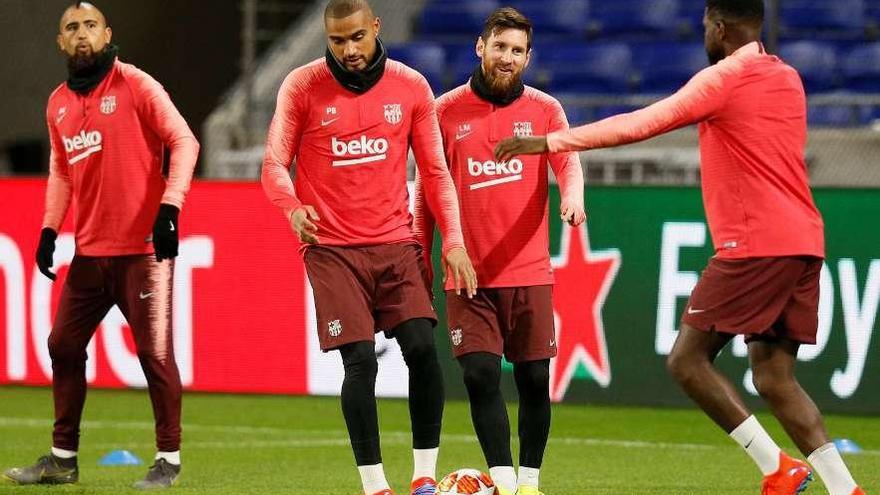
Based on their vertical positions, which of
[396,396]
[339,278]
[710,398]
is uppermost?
[339,278]

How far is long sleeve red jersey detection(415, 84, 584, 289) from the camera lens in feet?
23.2

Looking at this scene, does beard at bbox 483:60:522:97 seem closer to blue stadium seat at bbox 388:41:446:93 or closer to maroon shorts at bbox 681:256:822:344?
maroon shorts at bbox 681:256:822:344

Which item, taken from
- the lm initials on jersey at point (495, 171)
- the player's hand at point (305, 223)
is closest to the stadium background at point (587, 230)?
the lm initials on jersey at point (495, 171)

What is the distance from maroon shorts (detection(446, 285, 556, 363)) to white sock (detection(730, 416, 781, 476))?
0.93 m

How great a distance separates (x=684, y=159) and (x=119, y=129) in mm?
6901

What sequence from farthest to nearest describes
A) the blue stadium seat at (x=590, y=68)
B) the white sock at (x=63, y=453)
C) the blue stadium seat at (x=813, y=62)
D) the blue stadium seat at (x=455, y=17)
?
the blue stadium seat at (x=455, y=17) < the blue stadium seat at (x=590, y=68) < the blue stadium seat at (x=813, y=62) < the white sock at (x=63, y=453)

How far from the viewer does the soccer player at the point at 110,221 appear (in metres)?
7.83

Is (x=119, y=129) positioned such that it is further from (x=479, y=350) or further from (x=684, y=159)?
(x=684, y=159)

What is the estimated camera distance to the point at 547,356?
23.1 feet

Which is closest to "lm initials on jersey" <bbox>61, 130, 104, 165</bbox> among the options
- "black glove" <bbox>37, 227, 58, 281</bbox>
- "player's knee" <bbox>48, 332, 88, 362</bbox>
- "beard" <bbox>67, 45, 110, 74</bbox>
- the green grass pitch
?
"beard" <bbox>67, 45, 110, 74</bbox>

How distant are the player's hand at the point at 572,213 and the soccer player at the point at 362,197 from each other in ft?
1.42

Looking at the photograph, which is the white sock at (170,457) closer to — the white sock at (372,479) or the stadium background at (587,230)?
the white sock at (372,479)

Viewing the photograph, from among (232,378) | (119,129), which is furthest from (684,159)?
(119,129)

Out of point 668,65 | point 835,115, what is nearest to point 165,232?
point 835,115
